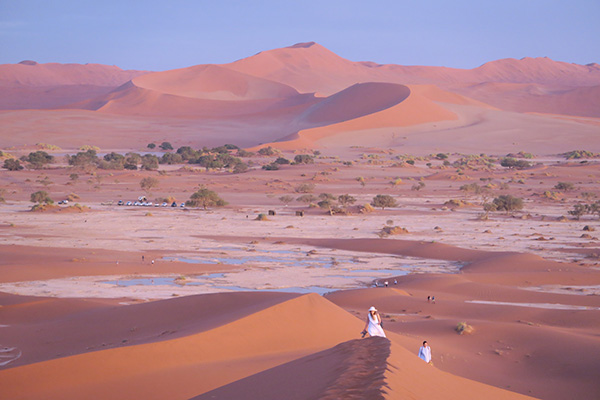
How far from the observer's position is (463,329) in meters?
11.2

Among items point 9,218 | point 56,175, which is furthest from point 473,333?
point 56,175

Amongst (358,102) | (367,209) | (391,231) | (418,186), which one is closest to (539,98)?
(358,102)

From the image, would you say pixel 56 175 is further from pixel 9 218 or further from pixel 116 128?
pixel 116 128

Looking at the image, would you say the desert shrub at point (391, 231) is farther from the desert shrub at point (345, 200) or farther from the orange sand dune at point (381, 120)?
the orange sand dune at point (381, 120)

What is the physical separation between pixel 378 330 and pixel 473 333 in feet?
14.4

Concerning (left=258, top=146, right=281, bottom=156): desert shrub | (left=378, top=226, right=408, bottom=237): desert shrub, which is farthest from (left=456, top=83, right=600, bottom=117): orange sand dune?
(left=378, top=226, right=408, bottom=237): desert shrub

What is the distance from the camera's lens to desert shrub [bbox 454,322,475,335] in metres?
11.1

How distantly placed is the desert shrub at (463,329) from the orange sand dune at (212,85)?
122343 millimetres

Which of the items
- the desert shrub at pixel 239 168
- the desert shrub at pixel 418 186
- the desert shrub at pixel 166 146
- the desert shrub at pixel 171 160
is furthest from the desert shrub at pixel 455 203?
the desert shrub at pixel 166 146

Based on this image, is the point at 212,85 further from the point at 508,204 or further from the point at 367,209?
the point at 508,204

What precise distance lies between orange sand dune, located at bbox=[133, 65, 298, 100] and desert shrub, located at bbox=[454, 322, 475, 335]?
12234 cm

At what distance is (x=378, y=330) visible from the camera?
740 centimetres

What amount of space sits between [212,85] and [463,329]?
438ft

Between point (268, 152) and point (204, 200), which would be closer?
point (204, 200)
